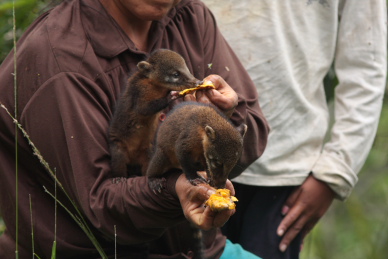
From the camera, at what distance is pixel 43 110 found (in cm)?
328

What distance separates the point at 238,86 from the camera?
3828mm

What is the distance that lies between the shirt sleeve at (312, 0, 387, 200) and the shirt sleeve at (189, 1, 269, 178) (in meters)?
1.02

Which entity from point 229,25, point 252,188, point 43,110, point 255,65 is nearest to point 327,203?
point 252,188

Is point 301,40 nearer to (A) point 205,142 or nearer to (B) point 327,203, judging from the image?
(B) point 327,203

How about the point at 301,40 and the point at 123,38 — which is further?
the point at 301,40

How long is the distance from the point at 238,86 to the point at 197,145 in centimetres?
80

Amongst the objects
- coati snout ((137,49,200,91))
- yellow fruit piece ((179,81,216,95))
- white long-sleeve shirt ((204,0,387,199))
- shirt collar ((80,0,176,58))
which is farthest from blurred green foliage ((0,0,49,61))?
yellow fruit piece ((179,81,216,95))

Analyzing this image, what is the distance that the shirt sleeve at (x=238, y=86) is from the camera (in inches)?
145

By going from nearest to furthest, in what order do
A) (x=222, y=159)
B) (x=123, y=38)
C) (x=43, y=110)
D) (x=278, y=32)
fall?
(x=222, y=159) < (x=43, y=110) < (x=123, y=38) < (x=278, y=32)

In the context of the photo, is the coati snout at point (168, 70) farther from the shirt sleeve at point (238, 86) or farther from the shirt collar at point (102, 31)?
the shirt sleeve at point (238, 86)

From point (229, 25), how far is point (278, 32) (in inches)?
12.1

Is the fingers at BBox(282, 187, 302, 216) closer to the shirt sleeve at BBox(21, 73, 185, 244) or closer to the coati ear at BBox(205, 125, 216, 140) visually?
the shirt sleeve at BBox(21, 73, 185, 244)

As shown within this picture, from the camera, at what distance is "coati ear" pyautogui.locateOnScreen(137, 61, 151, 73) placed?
3453 millimetres

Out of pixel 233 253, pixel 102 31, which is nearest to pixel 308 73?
pixel 233 253
